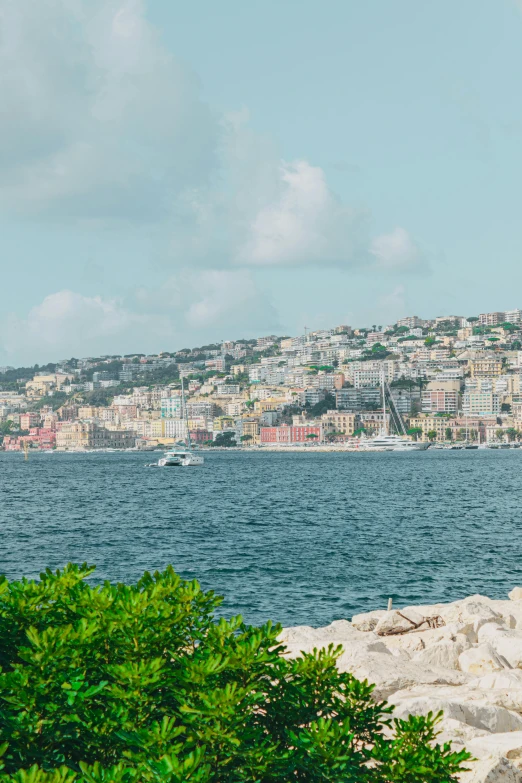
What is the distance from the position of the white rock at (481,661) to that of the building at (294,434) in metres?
171

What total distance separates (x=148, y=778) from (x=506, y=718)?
426 centimetres

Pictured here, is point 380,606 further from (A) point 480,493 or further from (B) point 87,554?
(A) point 480,493

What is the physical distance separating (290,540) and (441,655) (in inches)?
816

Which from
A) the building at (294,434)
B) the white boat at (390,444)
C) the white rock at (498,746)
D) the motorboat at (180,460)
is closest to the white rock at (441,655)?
the white rock at (498,746)

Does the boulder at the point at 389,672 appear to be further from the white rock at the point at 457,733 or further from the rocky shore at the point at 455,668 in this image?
the white rock at the point at 457,733

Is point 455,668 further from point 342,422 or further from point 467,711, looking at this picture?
point 342,422

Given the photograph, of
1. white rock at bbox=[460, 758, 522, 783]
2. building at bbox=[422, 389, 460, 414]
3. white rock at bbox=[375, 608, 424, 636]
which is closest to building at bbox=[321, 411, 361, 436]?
building at bbox=[422, 389, 460, 414]

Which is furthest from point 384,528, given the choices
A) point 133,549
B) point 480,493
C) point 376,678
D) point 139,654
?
point 139,654

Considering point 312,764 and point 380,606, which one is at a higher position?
point 312,764

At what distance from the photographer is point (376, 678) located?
841cm

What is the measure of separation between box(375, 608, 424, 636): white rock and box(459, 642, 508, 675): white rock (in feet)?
8.67

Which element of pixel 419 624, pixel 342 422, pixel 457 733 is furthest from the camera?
pixel 342 422

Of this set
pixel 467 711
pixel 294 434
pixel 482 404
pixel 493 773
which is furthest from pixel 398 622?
pixel 482 404

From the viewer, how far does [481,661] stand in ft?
32.3
